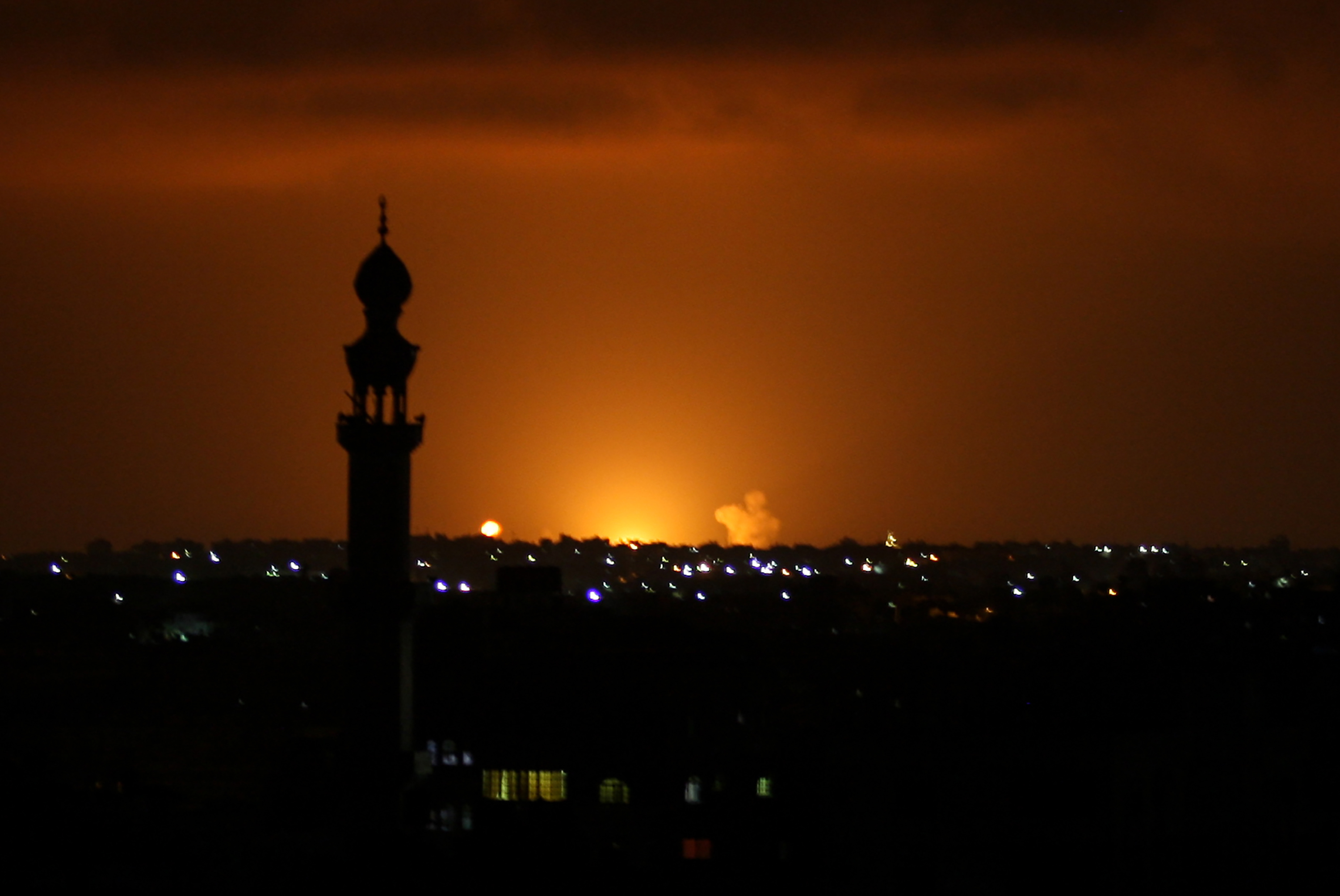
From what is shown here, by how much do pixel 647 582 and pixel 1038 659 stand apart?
133 meters

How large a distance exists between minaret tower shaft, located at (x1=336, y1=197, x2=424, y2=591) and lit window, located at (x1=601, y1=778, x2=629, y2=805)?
548 centimetres

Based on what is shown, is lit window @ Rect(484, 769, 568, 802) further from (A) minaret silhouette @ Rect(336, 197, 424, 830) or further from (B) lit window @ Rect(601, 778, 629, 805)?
(A) minaret silhouette @ Rect(336, 197, 424, 830)

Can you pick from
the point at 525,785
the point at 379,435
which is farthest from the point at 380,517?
the point at 525,785

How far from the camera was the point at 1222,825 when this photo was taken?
32.6 metres

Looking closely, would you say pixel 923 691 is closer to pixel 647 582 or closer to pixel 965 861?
pixel 965 861

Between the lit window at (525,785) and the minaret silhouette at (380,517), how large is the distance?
338 cm

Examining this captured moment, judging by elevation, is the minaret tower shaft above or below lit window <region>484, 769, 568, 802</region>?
above

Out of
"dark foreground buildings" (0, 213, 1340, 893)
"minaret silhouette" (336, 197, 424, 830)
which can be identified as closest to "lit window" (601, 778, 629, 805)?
"dark foreground buildings" (0, 213, 1340, 893)

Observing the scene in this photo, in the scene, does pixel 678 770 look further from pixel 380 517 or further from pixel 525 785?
pixel 380 517

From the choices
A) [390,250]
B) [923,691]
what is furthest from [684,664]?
[390,250]

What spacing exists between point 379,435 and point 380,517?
124cm

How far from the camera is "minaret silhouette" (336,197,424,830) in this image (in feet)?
104

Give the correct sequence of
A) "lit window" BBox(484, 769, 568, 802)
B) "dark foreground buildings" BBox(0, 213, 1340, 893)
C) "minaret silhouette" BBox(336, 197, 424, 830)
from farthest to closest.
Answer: "lit window" BBox(484, 769, 568, 802) < "minaret silhouette" BBox(336, 197, 424, 830) < "dark foreground buildings" BBox(0, 213, 1340, 893)

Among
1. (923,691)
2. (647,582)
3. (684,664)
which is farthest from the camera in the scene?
(647,582)
